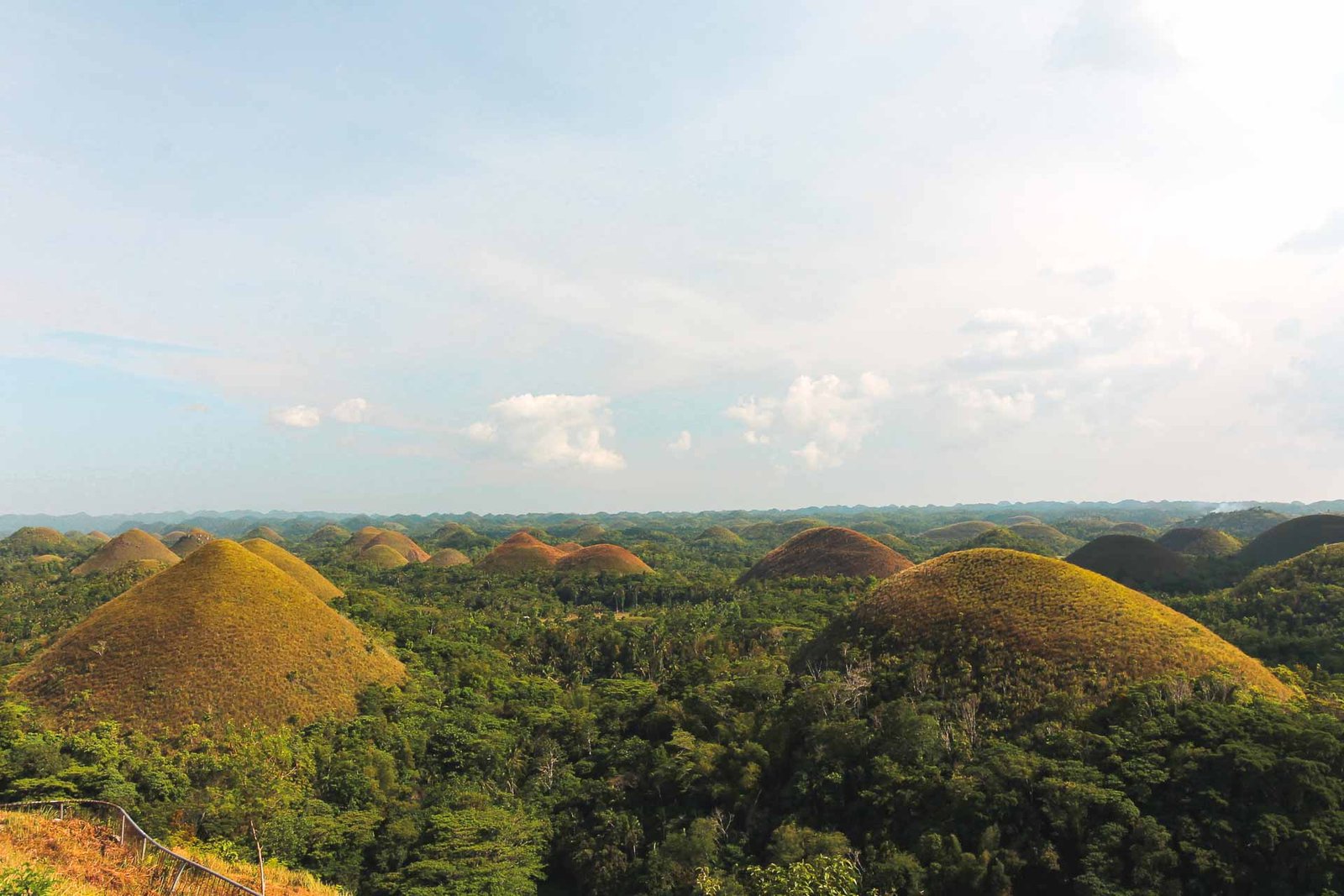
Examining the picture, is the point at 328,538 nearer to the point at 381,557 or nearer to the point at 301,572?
the point at 381,557

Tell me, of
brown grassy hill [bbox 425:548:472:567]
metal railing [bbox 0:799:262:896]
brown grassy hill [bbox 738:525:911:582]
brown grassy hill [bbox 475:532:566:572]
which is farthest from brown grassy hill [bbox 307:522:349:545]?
metal railing [bbox 0:799:262:896]

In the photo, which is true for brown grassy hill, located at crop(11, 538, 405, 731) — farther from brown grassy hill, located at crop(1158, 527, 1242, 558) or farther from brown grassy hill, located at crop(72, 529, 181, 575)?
brown grassy hill, located at crop(1158, 527, 1242, 558)

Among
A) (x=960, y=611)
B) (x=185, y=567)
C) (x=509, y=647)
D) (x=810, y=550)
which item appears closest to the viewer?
(x=960, y=611)

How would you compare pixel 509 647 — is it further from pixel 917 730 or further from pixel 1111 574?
pixel 1111 574

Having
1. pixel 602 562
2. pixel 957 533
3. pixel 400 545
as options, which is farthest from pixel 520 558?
pixel 957 533

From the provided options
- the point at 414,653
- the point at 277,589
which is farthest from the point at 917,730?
the point at 277,589

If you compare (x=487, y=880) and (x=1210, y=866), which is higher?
(x=1210, y=866)
